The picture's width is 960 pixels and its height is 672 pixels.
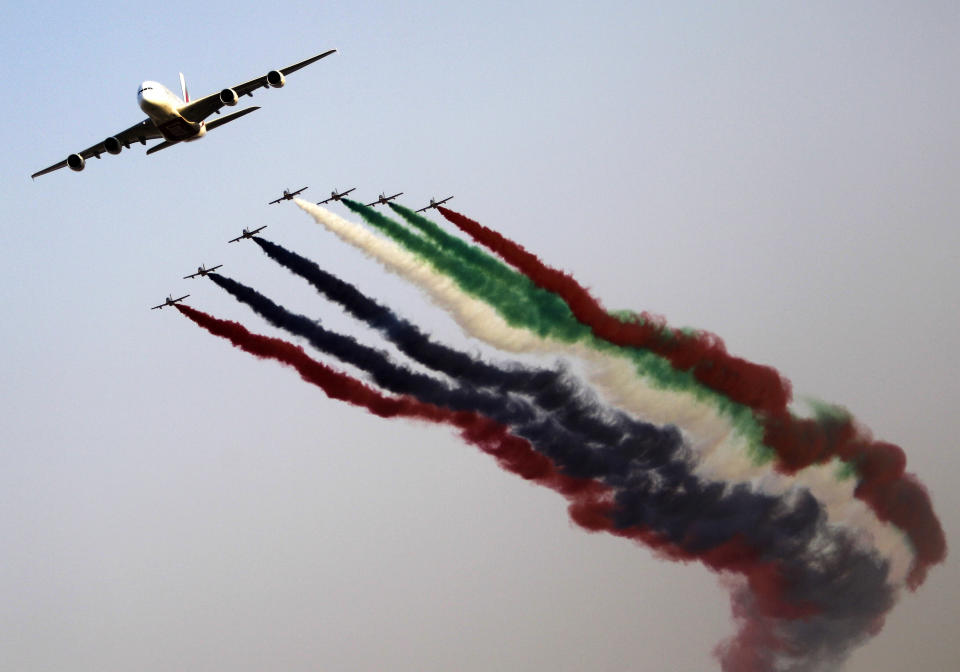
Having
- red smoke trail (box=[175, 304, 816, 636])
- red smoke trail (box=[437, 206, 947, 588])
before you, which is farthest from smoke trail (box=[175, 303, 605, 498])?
red smoke trail (box=[437, 206, 947, 588])

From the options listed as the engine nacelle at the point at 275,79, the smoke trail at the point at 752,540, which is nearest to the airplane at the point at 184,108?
the engine nacelle at the point at 275,79

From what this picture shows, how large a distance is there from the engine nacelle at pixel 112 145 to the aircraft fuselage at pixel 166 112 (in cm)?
367

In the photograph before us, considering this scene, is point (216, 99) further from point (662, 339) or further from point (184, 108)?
point (662, 339)

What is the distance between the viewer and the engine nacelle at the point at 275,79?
264 ft

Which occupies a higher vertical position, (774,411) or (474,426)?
(774,411)

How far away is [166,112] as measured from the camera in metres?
80.1

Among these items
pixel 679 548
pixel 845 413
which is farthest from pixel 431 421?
pixel 845 413

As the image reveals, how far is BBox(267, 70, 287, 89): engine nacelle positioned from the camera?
80.4 m

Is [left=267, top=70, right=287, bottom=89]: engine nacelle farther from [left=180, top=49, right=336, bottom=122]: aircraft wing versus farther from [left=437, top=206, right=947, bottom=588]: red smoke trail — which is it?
[left=437, top=206, right=947, bottom=588]: red smoke trail

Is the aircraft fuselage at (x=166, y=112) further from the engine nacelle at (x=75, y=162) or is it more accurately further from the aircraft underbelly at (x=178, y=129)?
the engine nacelle at (x=75, y=162)

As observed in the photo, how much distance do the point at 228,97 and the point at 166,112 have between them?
292 cm

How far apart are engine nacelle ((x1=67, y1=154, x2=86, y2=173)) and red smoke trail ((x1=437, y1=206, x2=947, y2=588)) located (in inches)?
711

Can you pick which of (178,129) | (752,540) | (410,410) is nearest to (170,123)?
(178,129)

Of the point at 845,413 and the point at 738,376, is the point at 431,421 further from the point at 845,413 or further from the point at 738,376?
the point at 845,413
